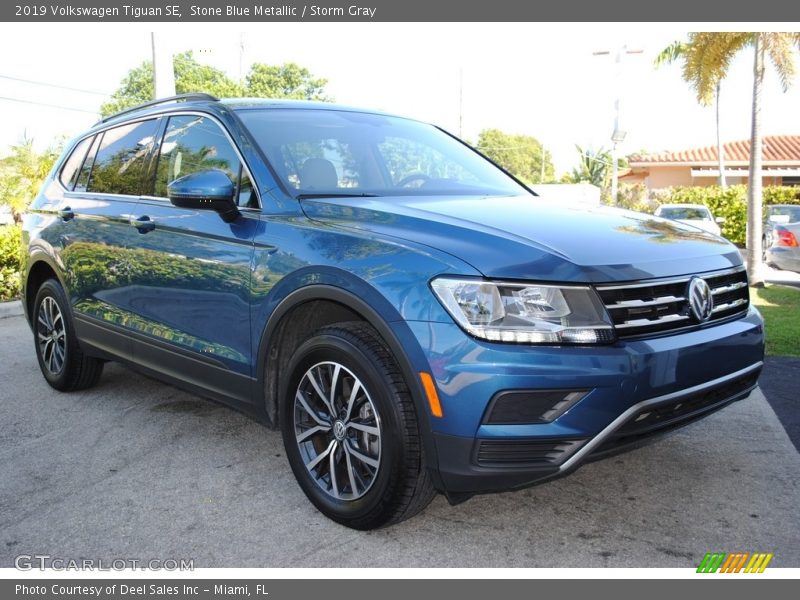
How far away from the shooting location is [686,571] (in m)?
2.82

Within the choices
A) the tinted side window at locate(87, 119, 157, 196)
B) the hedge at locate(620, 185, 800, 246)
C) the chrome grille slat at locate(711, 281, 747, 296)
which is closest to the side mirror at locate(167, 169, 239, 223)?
the tinted side window at locate(87, 119, 157, 196)

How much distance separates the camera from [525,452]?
270cm

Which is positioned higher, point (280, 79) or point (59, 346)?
point (280, 79)

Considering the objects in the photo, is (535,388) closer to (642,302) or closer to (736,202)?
(642,302)

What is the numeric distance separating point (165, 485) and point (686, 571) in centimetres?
235

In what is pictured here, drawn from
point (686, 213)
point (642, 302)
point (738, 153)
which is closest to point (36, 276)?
point (642, 302)

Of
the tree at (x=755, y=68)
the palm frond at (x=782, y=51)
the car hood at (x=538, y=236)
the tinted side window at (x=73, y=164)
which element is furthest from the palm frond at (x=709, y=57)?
the tinted side window at (x=73, y=164)

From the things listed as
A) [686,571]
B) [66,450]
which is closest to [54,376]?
[66,450]

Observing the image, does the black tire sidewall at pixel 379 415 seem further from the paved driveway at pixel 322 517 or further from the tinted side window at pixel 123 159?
the tinted side window at pixel 123 159

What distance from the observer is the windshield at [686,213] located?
19.4 metres

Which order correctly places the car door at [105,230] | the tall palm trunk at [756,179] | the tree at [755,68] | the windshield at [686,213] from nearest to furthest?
the car door at [105,230]
the tall palm trunk at [756,179]
the tree at [755,68]
the windshield at [686,213]

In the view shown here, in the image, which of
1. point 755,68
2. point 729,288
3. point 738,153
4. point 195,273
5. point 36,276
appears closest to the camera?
point 729,288

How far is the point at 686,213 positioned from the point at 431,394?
1836cm

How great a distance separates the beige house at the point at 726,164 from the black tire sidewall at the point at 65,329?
32.3 m
